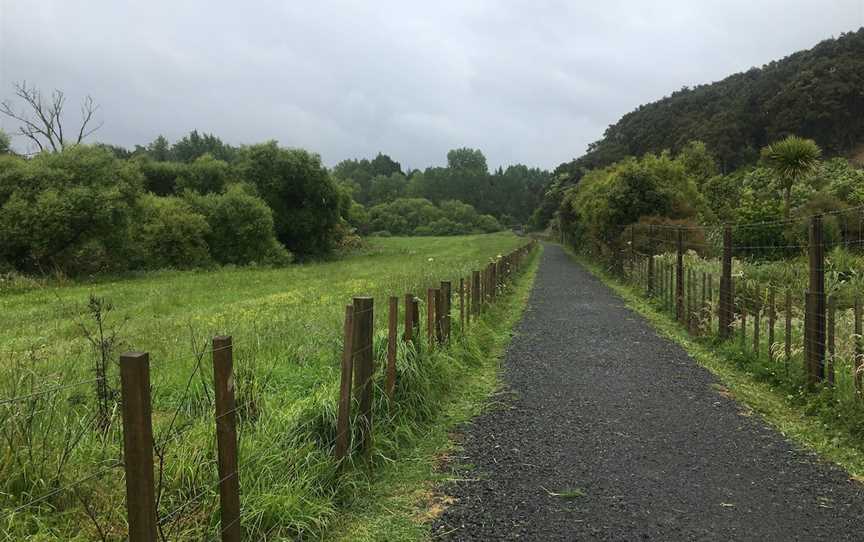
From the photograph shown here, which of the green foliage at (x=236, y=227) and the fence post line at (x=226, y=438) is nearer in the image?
the fence post line at (x=226, y=438)

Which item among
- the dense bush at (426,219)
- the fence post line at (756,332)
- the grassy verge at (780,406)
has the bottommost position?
the grassy verge at (780,406)

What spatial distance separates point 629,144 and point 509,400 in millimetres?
83084

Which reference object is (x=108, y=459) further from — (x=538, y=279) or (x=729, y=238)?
(x=538, y=279)

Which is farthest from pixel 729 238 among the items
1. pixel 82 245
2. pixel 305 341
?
pixel 82 245

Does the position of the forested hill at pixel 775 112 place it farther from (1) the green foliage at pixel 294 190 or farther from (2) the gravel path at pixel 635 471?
(2) the gravel path at pixel 635 471

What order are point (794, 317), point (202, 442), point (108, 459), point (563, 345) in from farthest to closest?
1. point (563, 345)
2. point (794, 317)
3. point (202, 442)
4. point (108, 459)

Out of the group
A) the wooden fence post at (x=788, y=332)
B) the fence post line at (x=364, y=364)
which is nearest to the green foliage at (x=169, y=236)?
the fence post line at (x=364, y=364)

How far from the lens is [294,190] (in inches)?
1756

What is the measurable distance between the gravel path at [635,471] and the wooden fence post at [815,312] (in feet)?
2.72

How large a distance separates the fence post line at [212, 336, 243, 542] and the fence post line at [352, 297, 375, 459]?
1462 mm

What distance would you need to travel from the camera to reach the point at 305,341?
23.8 ft

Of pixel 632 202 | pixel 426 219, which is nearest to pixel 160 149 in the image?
pixel 426 219

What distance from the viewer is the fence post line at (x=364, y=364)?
14.6 ft

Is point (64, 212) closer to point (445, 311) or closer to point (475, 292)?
point (475, 292)
